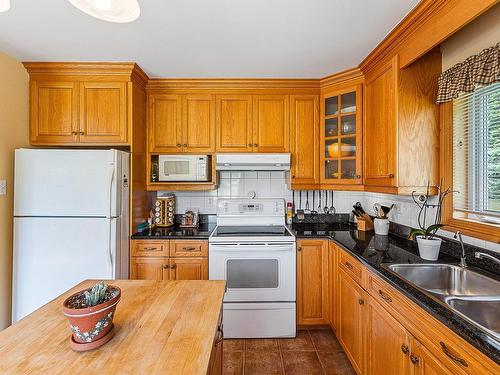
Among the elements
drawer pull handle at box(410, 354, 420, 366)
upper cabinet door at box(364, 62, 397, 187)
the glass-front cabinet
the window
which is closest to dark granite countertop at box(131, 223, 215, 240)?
the glass-front cabinet

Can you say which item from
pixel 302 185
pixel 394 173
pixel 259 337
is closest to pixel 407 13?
pixel 394 173

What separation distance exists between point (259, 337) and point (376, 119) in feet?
6.97

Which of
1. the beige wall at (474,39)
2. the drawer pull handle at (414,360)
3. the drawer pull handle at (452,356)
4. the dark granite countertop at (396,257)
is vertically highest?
the beige wall at (474,39)

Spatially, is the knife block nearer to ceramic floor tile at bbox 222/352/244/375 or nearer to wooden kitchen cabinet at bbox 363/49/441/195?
wooden kitchen cabinet at bbox 363/49/441/195

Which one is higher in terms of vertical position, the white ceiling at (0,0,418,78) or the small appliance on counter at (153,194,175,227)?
the white ceiling at (0,0,418,78)

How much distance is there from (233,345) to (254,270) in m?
0.65

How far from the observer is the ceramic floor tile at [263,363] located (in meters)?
1.98

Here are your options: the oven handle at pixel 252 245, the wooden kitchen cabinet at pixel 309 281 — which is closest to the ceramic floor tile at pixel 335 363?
the wooden kitchen cabinet at pixel 309 281

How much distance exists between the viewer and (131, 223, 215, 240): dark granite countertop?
7.87 feet

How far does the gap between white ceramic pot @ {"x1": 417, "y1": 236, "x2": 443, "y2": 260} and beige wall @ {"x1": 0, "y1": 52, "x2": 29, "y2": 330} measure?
3.12 meters

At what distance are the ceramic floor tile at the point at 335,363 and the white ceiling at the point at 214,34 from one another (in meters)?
2.46

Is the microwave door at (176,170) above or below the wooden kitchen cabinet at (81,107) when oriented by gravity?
below

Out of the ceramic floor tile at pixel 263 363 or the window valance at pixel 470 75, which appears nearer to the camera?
the window valance at pixel 470 75

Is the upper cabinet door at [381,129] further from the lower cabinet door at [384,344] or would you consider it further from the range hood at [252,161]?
the lower cabinet door at [384,344]
